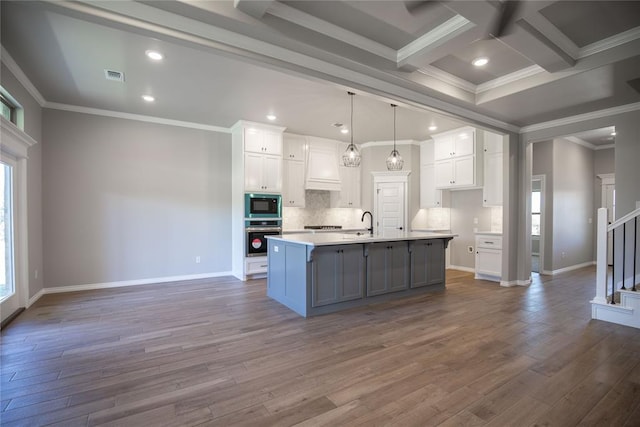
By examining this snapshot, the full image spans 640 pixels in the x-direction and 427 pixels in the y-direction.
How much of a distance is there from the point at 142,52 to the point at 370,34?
2340 mm

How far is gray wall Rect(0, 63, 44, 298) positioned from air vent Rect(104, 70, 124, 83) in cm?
107

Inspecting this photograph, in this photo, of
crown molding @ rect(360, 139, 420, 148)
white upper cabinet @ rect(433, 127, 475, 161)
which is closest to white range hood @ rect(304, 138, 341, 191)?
crown molding @ rect(360, 139, 420, 148)

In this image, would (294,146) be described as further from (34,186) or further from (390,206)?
(34,186)

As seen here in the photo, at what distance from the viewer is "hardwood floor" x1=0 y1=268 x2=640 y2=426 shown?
1967 millimetres

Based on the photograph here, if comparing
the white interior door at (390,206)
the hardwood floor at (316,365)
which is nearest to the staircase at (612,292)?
the hardwood floor at (316,365)

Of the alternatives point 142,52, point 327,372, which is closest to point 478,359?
point 327,372

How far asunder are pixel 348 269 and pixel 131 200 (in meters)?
3.97

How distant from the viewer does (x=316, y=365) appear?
2580 millimetres

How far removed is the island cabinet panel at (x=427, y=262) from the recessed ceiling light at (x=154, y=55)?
12.8 ft

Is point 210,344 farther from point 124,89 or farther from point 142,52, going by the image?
point 124,89

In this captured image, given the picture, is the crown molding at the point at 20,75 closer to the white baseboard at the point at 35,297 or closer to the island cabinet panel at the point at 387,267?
the white baseboard at the point at 35,297

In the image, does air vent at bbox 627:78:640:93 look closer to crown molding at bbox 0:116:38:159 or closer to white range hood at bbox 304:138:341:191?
white range hood at bbox 304:138:341:191

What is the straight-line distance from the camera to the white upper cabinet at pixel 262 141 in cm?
→ 573

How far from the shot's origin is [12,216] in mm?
3723
